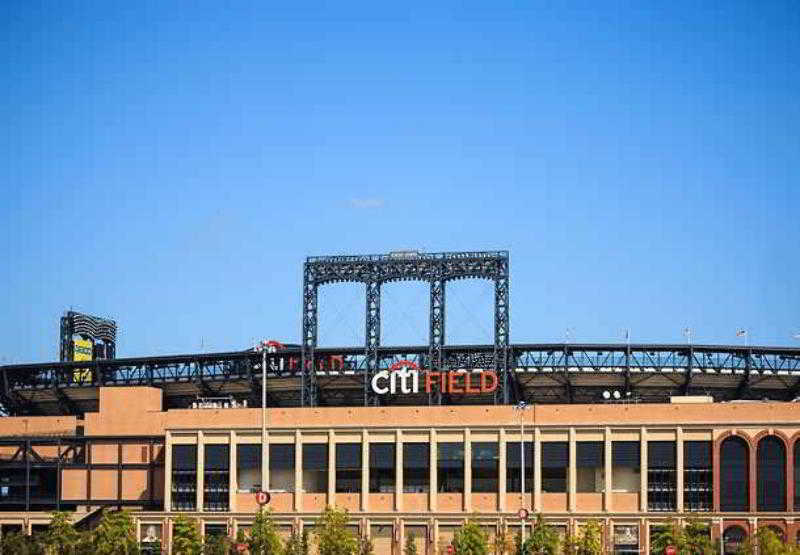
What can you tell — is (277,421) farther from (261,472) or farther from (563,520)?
(563,520)

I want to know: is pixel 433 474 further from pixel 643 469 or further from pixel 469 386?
pixel 469 386

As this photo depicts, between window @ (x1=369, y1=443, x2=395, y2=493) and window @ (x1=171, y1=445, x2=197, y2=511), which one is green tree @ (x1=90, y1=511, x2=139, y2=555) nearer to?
window @ (x1=171, y1=445, x2=197, y2=511)

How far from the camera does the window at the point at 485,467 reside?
153625 millimetres

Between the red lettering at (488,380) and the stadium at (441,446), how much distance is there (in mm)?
198

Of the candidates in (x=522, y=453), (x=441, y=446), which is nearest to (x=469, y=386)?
(x=441, y=446)

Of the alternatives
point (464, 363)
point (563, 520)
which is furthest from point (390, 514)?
point (464, 363)

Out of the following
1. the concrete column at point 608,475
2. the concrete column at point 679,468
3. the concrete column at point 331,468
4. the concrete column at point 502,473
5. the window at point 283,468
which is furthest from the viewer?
the window at point 283,468

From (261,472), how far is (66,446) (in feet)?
83.7

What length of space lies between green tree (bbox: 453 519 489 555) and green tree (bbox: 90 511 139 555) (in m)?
29.9

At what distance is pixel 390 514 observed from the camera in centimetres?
15400

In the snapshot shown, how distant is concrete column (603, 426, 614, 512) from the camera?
149750 millimetres

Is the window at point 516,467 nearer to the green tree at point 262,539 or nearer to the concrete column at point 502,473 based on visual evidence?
the concrete column at point 502,473

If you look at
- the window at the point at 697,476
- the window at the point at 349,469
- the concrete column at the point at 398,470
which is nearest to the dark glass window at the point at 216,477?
the window at the point at 349,469

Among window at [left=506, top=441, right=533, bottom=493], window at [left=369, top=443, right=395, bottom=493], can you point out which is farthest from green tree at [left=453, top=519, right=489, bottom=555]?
window at [left=369, top=443, right=395, bottom=493]
